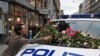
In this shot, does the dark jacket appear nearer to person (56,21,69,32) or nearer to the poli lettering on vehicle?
the poli lettering on vehicle

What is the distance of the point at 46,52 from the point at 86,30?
57.0 inches

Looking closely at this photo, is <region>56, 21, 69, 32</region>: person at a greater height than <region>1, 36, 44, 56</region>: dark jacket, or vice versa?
<region>56, 21, 69, 32</region>: person

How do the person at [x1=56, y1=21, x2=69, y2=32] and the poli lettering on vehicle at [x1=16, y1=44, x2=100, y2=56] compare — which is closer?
the poli lettering on vehicle at [x1=16, y1=44, x2=100, y2=56]

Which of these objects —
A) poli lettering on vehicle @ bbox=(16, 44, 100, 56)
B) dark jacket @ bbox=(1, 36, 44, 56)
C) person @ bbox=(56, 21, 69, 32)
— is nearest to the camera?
poli lettering on vehicle @ bbox=(16, 44, 100, 56)

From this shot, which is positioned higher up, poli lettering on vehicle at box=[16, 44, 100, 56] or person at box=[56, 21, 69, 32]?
person at box=[56, 21, 69, 32]

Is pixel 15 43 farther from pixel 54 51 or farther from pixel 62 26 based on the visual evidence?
pixel 62 26

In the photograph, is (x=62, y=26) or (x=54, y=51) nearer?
(x=54, y=51)

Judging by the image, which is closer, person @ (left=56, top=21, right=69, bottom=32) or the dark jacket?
the dark jacket

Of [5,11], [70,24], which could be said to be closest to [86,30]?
[70,24]

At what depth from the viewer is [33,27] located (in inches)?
1137

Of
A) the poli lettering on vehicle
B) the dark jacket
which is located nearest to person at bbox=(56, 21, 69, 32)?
the dark jacket

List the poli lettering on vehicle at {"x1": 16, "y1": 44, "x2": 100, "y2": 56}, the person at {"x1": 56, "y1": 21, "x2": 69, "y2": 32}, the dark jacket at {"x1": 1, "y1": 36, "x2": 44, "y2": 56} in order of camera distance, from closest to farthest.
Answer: the poli lettering on vehicle at {"x1": 16, "y1": 44, "x2": 100, "y2": 56}
the dark jacket at {"x1": 1, "y1": 36, "x2": 44, "y2": 56}
the person at {"x1": 56, "y1": 21, "x2": 69, "y2": 32}

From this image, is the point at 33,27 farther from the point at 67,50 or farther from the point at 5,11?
the point at 67,50

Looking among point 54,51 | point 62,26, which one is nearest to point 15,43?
point 54,51
